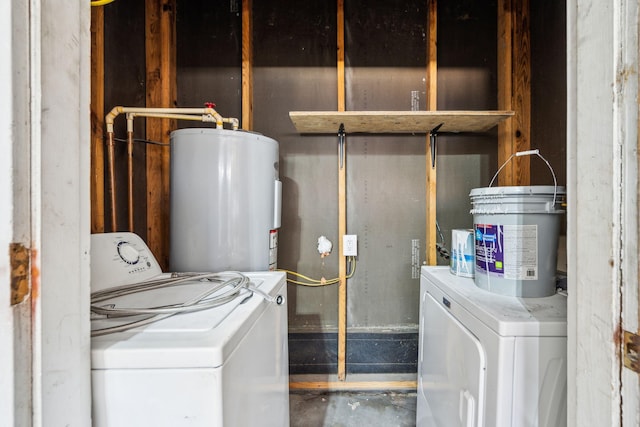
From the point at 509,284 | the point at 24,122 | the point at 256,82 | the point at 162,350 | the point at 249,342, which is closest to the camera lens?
the point at 24,122

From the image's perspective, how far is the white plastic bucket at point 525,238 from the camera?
2.86 feet

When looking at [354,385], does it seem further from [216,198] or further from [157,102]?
[157,102]

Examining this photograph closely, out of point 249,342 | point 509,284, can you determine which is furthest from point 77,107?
point 509,284

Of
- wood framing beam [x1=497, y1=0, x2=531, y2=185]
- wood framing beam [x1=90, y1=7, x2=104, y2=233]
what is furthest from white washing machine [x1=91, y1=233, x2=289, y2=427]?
wood framing beam [x1=497, y1=0, x2=531, y2=185]

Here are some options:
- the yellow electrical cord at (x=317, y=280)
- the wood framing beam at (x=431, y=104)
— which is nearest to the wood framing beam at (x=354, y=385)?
the yellow electrical cord at (x=317, y=280)

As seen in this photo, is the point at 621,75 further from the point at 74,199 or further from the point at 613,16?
the point at 74,199

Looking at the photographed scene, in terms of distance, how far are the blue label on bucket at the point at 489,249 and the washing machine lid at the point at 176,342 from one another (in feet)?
2.50

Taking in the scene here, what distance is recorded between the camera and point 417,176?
175 centimetres

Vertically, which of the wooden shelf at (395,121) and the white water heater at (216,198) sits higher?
the wooden shelf at (395,121)

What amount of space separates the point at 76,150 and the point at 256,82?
57.8 inches

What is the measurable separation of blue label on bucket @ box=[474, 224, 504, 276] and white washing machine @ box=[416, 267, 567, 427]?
8 centimetres

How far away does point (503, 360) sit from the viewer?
71 centimetres

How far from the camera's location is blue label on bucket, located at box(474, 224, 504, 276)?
0.91 metres

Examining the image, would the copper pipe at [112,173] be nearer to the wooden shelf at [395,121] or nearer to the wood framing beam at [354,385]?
the wooden shelf at [395,121]
